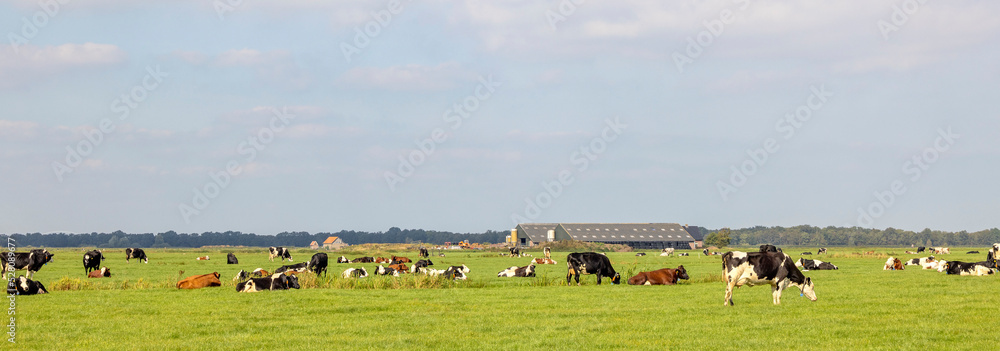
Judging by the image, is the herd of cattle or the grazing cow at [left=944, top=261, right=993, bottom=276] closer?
the herd of cattle

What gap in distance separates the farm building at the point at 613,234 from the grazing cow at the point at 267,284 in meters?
109

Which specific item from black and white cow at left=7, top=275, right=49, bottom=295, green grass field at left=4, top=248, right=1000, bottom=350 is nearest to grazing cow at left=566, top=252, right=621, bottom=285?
green grass field at left=4, top=248, right=1000, bottom=350

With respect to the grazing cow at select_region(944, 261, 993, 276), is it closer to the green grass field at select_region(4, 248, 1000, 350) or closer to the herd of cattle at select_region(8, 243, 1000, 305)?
the herd of cattle at select_region(8, 243, 1000, 305)

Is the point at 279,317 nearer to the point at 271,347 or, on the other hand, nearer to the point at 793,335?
the point at 271,347

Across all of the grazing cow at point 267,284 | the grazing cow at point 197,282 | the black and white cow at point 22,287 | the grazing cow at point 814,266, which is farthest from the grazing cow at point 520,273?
the black and white cow at point 22,287

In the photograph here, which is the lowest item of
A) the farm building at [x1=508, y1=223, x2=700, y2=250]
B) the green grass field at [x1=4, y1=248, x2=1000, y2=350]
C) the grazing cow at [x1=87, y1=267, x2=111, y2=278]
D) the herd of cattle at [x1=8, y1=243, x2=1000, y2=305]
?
the green grass field at [x1=4, y1=248, x2=1000, y2=350]

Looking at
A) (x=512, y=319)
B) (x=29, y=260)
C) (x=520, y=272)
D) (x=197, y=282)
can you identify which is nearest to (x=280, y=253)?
(x=29, y=260)

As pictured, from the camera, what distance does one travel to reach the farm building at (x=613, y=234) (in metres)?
137

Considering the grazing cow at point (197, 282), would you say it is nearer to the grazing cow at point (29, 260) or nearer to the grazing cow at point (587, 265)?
the grazing cow at point (29, 260)

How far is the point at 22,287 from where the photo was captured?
22906 mm

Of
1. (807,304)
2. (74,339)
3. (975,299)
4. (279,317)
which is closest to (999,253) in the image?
(975,299)

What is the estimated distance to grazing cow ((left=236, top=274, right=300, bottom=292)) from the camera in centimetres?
2469

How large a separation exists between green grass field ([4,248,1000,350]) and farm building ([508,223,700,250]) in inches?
4377

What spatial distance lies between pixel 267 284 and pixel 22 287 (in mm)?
7023
